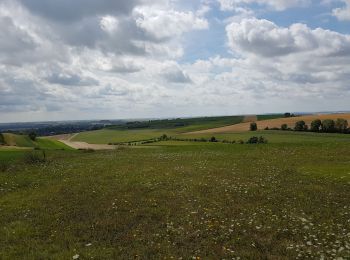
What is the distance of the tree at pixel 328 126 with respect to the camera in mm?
98106

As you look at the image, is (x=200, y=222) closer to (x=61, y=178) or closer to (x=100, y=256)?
(x=100, y=256)

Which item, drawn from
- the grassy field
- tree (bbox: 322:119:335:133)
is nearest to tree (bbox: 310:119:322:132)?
tree (bbox: 322:119:335:133)

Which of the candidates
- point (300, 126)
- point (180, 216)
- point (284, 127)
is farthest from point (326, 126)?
point (180, 216)

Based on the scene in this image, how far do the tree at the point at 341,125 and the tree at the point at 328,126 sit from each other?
1.00m

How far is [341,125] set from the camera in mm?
96188

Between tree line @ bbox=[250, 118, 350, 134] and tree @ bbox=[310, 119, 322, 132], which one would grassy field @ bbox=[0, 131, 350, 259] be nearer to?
tree line @ bbox=[250, 118, 350, 134]

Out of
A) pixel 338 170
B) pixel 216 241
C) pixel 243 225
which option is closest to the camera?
pixel 216 241

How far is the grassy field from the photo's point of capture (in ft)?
39.7

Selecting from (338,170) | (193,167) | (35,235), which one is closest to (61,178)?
(193,167)

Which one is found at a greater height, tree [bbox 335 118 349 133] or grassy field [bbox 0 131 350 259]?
tree [bbox 335 118 349 133]

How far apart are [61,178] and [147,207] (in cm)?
1386

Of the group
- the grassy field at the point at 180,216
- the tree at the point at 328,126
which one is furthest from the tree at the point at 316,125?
the grassy field at the point at 180,216

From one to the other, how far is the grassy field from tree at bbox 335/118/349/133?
2861 inches

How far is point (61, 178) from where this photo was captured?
97.4ft
